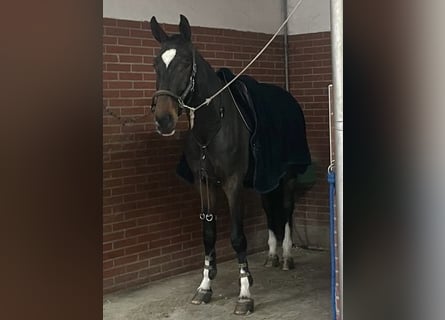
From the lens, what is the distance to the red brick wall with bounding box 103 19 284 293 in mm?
3398

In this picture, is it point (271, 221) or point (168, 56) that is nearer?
point (168, 56)

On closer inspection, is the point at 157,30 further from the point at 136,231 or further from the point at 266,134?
the point at 136,231

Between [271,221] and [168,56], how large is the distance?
162 cm

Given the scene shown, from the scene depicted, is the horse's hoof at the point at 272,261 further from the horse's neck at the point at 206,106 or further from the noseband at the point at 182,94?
the noseband at the point at 182,94

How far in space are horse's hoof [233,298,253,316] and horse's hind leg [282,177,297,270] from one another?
2.94 ft

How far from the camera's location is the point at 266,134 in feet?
11.1

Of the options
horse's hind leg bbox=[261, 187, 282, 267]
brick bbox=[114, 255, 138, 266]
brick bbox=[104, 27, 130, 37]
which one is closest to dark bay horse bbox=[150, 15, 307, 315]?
brick bbox=[104, 27, 130, 37]

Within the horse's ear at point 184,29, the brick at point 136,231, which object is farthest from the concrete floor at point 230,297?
the horse's ear at point 184,29

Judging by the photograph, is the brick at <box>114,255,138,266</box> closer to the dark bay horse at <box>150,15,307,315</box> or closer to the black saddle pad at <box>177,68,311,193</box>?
the dark bay horse at <box>150,15,307,315</box>

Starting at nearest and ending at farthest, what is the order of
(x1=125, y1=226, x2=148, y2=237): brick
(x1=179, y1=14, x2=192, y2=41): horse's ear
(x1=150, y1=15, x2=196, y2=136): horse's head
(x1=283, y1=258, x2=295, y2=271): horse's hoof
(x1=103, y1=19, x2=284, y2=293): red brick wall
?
(x1=150, y1=15, x2=196, y2=136): horse's head → (x1=179, y1=14, x2=192, y2=41): horse's ear → (x1=103, y1=19, x2=284, y2=293): red brick wall → (x1=125, y1=226, x2=148, y2=237): brick → (x1=283, y1=258, x2=295, y2=271): horse's hoof

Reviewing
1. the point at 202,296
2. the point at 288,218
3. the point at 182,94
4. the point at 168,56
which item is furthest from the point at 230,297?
the point at 168,56

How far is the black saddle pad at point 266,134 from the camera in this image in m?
3.28
